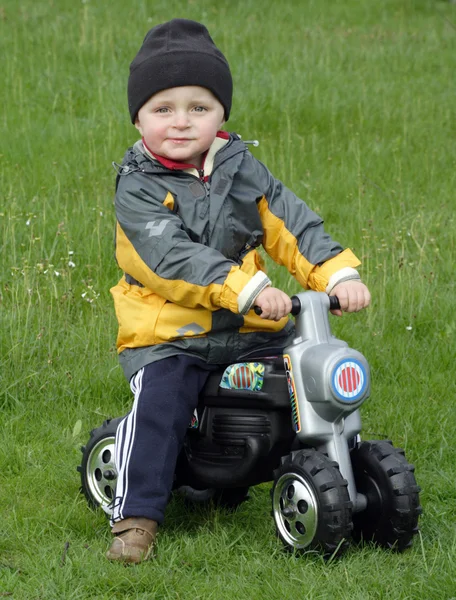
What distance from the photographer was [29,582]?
3.41 meters

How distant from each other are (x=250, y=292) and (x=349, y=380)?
42 cm

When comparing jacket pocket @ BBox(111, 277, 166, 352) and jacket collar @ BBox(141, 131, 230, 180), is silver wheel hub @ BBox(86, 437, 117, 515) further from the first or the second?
jacket collar @ BBox(141, 131, 230, 180)

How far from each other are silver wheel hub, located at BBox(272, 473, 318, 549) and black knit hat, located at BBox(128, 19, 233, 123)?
137cm

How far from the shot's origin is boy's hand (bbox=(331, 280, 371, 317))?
3.60 meters

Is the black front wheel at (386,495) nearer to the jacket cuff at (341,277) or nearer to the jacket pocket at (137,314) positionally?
the jacket cuff at (341,277)

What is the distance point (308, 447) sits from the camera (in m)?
3.63

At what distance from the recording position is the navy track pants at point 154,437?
3562mm

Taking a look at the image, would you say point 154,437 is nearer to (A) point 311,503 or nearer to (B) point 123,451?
(B) point 123,451

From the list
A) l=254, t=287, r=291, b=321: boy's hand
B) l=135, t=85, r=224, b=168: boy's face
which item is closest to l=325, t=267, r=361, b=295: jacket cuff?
l=254, t=287, r=291, b=321: boy's hand

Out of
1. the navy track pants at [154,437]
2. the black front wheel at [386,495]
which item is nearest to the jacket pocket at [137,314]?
the navy track pants at [154,437]

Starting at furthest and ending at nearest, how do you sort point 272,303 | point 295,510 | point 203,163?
point 203,163
point 295,510
point 272,303

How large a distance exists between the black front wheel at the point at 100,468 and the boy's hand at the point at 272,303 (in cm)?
91

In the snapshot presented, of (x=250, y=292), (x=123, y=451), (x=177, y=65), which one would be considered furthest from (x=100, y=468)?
(x=177, y=65)

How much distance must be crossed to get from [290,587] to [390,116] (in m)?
5.85
